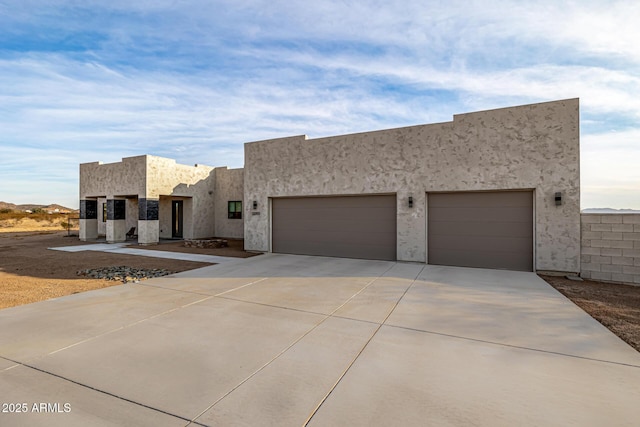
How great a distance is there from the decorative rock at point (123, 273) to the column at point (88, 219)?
39.1 feet

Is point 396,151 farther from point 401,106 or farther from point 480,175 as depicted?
point 480,175

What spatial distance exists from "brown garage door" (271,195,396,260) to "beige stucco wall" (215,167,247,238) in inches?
262

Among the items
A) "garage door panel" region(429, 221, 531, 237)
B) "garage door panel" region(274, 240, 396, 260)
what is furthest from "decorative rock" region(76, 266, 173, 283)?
"garage door panel" region(429, 221, 531, 237)

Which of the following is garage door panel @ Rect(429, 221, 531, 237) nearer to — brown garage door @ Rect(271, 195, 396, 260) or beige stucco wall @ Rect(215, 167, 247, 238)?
brown garage door @ Rect(271, 195, 396, 260)

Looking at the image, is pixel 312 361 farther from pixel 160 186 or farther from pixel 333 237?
pixel 160 186

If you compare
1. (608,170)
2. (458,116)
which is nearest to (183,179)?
(458,116)

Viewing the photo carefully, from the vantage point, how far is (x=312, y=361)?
337 cm

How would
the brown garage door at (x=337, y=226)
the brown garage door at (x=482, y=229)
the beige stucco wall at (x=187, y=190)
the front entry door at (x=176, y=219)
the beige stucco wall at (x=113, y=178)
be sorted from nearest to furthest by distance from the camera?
1. the brown garage door at (x=482, y=229)
2. the brown garage door at (x=337, y=226)
3. the beige stucco wall at (x=113, y=178)
4. the beige stucco wall at (x=187, y=190)
5. the front entry door at (x=176, y=219)

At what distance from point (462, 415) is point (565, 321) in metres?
3.49

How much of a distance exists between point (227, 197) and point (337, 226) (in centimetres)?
1018

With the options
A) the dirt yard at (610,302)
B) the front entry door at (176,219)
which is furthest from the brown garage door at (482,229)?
the front entry door at (176,219)

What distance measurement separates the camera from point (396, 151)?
33.6ft

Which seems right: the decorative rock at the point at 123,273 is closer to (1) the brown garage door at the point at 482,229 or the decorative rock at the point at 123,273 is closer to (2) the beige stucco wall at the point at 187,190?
(2) the beige stucco wall at the point at 187,190

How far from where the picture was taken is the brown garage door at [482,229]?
8867 mm
